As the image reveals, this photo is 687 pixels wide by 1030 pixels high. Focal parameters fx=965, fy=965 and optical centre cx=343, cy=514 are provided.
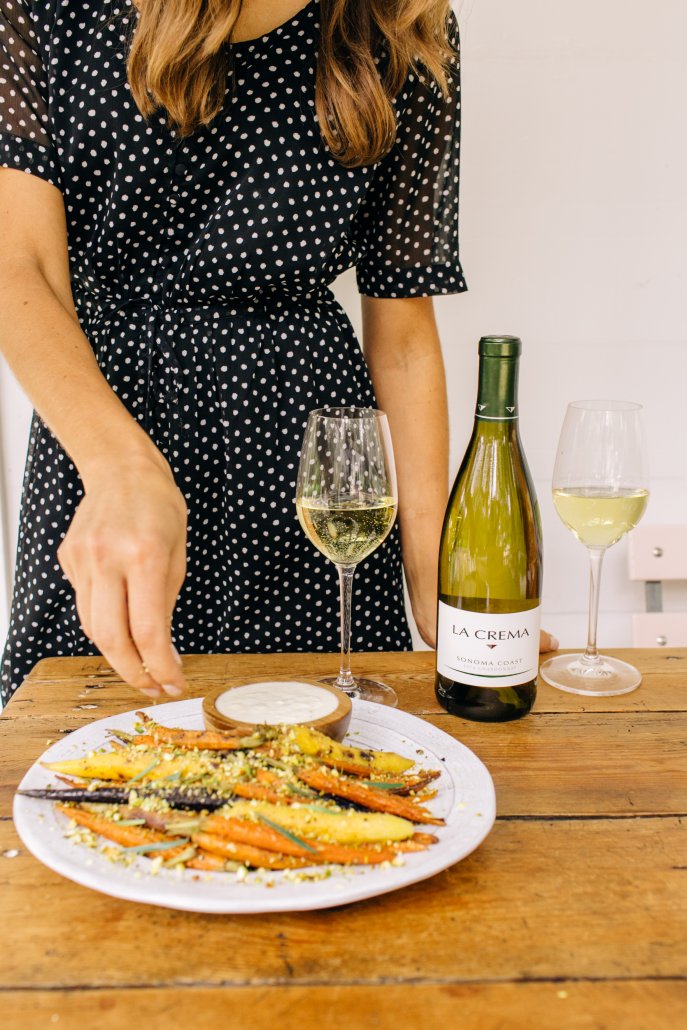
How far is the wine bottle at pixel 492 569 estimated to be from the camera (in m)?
0.87

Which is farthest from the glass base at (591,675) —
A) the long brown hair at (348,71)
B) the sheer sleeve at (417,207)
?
the long brown hair at (348,71)

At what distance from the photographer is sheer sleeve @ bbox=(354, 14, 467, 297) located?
4.34 feet

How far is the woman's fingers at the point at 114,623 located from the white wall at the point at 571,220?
4.03ft

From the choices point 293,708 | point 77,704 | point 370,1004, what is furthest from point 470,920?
point 77,704

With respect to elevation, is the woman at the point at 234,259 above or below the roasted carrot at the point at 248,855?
above

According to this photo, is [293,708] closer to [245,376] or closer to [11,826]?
[11,826]

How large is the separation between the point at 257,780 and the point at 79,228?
834mm

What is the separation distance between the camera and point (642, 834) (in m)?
0.72

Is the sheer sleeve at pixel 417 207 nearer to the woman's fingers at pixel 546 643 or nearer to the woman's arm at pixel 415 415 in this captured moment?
the woman's arm at pixel 415 415

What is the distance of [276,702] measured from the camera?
0.79m

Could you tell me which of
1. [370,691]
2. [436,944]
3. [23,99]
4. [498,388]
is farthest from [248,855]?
[23,99]

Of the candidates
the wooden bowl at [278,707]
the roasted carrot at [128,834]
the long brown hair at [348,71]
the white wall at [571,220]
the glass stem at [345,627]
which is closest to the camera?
the roasted carrot at [128,834]

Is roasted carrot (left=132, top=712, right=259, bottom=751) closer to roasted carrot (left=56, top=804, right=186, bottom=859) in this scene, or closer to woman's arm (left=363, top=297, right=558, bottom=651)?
roasted carrot (left=56, top=804, right=186, bottom=859)

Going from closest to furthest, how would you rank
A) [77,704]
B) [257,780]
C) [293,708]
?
[257,780] → [293,708] → [77,704]
